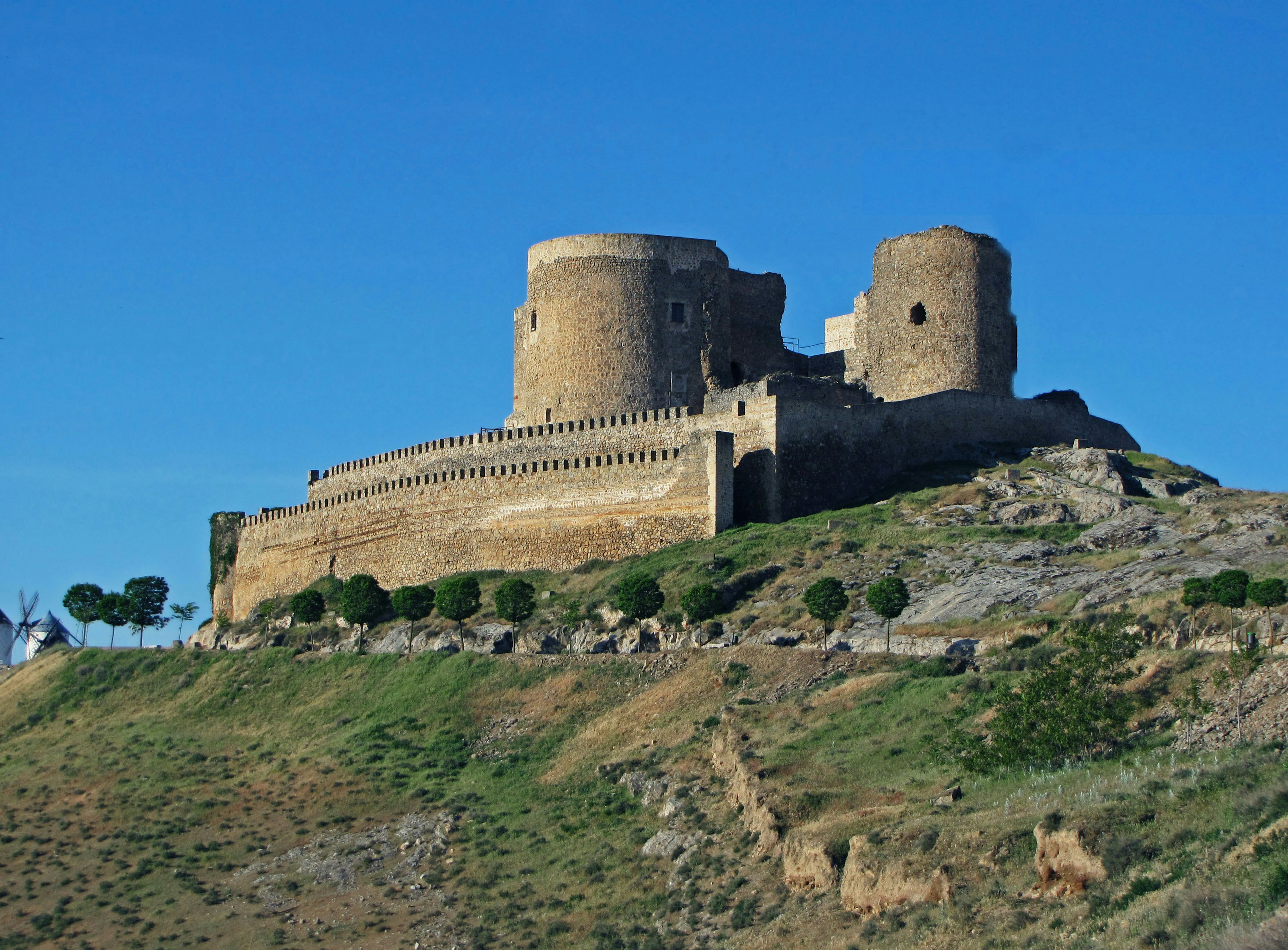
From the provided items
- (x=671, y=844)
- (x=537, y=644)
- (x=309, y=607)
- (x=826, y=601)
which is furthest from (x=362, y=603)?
(x=671, y=844)

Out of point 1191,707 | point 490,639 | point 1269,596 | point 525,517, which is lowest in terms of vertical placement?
point 1191,707

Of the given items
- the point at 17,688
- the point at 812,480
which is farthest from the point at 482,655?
the point at 17,688

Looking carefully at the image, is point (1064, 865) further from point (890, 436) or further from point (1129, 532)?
point (890, 436)

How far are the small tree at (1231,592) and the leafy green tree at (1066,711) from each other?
3696mm

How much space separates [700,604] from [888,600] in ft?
16.1

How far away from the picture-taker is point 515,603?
1704 inches

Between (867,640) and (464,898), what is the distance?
10.6 m

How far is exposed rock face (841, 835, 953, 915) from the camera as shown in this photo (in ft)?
74.5

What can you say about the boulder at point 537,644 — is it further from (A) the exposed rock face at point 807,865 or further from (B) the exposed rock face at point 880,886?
(B) the exposed rock face at point 880,886

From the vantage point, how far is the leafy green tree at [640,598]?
133 ft

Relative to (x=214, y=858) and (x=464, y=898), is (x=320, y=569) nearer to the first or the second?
(x=214, y=858)

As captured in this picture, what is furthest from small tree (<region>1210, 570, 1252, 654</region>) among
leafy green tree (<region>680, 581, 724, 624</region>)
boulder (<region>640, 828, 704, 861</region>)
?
leafy green tree (<region>680, 581, 724, 624</region>)

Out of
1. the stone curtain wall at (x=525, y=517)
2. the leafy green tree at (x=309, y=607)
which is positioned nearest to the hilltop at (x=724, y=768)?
the leafy green tree at (x=309, y=607)

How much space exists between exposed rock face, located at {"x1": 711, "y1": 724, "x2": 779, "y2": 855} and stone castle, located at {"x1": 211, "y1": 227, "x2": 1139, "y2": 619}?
559 inches
